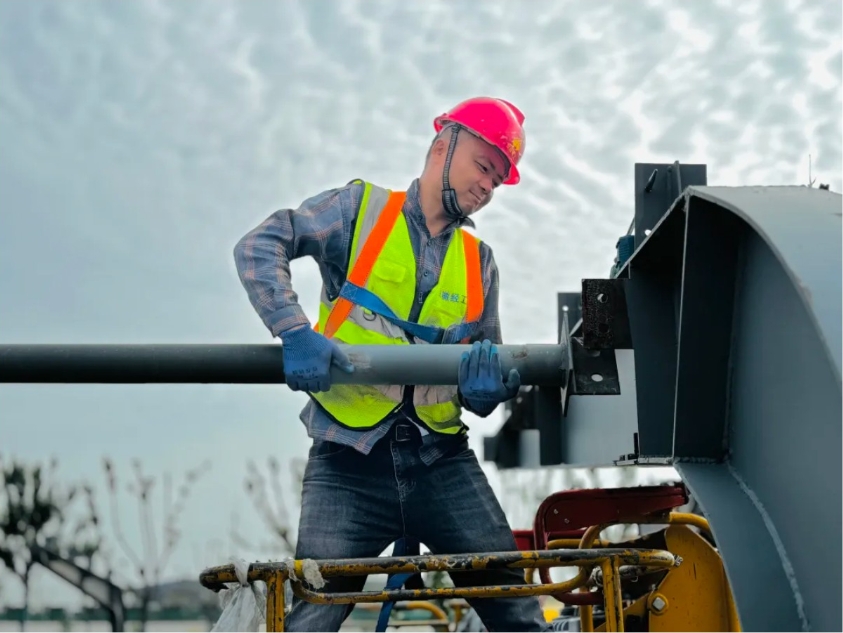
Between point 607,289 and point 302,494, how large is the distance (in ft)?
4.26

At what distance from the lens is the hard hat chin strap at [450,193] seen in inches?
146

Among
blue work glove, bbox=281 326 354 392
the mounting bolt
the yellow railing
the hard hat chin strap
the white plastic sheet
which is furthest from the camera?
the mounting bolt

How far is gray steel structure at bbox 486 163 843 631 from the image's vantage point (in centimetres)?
189

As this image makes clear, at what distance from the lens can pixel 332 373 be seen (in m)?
3.28

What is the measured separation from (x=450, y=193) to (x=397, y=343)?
2.07 feet

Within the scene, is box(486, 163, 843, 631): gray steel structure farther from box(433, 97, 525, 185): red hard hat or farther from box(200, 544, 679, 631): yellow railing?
box(433, 97, 525, 185): red hard hat

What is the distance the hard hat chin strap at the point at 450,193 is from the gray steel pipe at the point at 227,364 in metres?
0.60

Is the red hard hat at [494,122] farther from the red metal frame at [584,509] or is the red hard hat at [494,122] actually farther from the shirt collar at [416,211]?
the red metal frame at [584,509]

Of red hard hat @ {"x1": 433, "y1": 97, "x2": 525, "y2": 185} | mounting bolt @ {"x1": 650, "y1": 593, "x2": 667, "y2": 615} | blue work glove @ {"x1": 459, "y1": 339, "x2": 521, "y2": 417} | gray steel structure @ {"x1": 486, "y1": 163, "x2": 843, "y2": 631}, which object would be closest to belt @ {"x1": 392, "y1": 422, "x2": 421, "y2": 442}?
blue work glove @ {"x1": 459, "y1": 339, "x2": 521, "y2": 417}

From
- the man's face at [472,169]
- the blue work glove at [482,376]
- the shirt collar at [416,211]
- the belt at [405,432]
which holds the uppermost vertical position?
the man's face at [472,169]

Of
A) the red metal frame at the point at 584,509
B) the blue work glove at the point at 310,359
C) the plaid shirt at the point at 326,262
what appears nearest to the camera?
the blue work glove at the point at 310,359

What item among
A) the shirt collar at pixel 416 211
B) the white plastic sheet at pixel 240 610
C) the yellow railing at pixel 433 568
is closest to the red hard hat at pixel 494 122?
the shirt collar at pixel 416 211

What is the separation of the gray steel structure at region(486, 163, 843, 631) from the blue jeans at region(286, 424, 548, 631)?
66 centimetres

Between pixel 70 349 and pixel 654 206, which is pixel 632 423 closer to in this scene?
pixel 654 206
